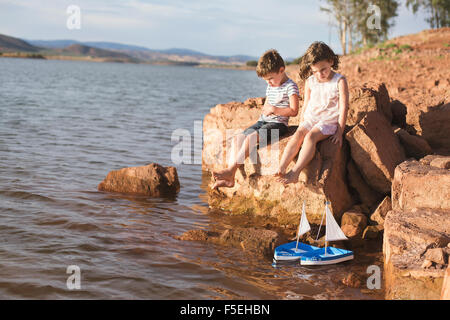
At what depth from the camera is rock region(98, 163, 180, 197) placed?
7785 mm

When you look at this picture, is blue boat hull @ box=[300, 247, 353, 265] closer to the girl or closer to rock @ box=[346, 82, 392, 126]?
the girl

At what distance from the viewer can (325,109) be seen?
6105 mm

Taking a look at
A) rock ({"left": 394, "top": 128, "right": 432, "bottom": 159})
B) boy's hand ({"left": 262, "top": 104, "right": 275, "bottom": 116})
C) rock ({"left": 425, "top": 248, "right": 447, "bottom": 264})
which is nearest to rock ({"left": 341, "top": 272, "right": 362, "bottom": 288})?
rock ({"left": 425, "top": 248, "right": 447, "bottom": 264})

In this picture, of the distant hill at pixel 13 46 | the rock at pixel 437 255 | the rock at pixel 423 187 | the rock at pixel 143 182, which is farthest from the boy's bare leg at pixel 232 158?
the distant hill at pixel 13 46

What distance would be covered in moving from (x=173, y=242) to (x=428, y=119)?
170 inches

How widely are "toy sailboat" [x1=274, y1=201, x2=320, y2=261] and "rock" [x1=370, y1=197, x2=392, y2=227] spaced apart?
1080mm

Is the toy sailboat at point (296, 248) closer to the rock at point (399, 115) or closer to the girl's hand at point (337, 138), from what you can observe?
the girl's hand at point (337, 138)

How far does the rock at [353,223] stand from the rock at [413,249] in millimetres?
865

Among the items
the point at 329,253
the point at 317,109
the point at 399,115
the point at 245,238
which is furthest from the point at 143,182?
the point at 399,115

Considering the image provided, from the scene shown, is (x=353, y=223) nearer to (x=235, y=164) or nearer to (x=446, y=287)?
(x=235, y=164)

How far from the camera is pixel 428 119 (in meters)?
7.35

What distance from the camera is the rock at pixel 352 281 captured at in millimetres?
4676
